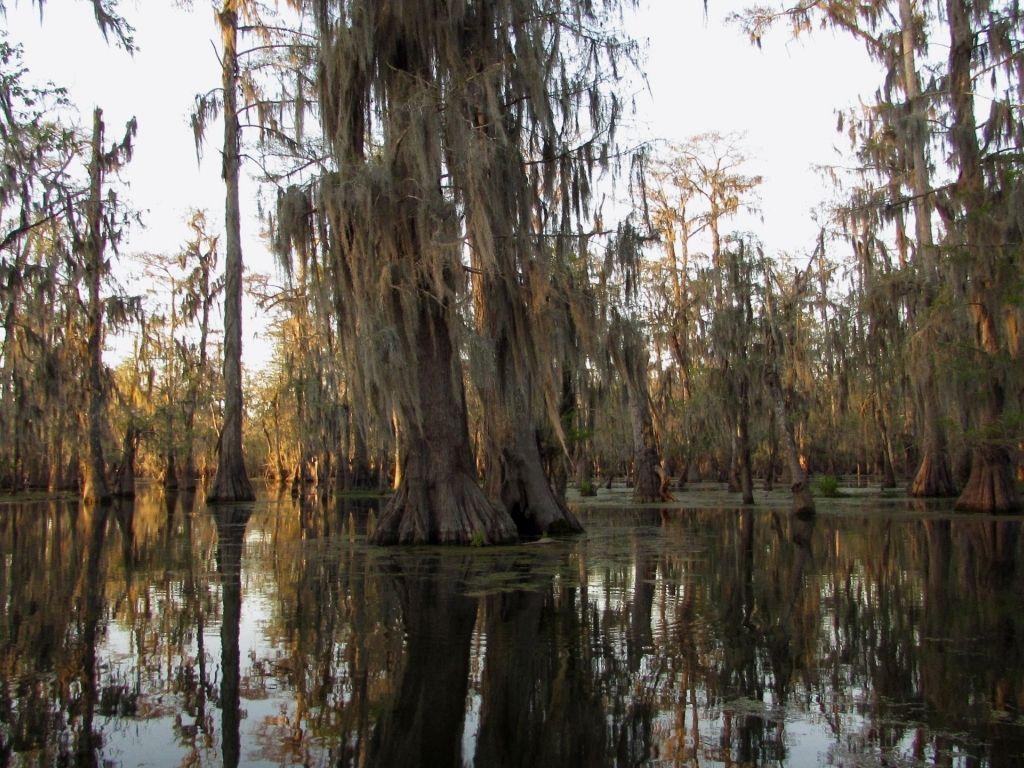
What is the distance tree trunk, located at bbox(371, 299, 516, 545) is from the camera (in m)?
11.5

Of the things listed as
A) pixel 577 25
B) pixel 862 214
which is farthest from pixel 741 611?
pixel 862 214

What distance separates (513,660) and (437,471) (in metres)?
6.74

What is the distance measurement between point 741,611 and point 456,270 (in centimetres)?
570

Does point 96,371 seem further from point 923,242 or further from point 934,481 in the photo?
point 934,481

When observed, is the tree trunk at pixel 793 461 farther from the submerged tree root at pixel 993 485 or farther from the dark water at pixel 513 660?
the dark water at pixel 513 660

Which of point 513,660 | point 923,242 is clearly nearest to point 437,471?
point 513,660

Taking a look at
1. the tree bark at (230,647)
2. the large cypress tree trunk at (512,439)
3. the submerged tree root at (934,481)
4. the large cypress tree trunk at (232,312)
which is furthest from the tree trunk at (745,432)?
the large cypress tree trunk at (232,312)

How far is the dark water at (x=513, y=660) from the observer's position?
3674 millimetres

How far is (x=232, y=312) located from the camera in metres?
24.7

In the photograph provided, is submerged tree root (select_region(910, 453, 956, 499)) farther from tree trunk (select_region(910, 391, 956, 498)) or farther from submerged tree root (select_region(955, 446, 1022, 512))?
submerged tree root (select_region(955, 446, 1022, 512))

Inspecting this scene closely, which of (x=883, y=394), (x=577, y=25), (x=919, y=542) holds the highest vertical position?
(x=577, y=25)

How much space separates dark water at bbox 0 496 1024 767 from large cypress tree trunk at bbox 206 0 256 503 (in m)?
14.5

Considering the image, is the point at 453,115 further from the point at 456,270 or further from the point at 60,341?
the point at 60,341

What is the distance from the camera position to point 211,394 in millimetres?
38969
